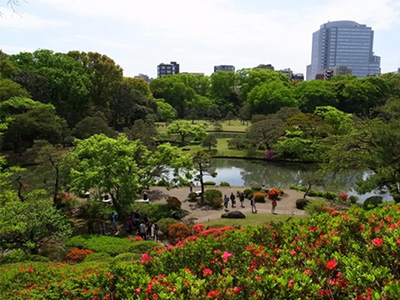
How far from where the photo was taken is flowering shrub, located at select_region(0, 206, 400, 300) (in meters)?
3.33

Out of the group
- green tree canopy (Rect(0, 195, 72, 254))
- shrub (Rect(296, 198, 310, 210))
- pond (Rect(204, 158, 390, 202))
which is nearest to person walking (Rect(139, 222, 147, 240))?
green tree canopy (Rect(0, 195, 72, 254))

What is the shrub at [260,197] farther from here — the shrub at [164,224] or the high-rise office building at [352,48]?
the high-rise office building at [352,48]

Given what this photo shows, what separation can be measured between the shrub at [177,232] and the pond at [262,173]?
1128 cm

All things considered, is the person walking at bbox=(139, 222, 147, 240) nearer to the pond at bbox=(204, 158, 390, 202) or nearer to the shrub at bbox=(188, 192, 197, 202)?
the shrub at bbox=(188, 192, 197, 202)

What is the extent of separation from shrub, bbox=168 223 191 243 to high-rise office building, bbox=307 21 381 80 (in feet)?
554

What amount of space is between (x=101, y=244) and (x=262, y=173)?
1862 centimetres

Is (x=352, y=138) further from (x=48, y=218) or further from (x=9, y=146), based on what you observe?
(x=9, y=146)

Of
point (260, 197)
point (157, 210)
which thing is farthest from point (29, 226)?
point (260, 197)

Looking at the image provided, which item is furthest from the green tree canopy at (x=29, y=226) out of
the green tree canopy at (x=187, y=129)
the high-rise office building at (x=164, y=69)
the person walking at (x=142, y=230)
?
the high-rise office building at (x=164, y=69)

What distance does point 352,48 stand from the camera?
165125 millimetres

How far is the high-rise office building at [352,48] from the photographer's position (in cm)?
16588

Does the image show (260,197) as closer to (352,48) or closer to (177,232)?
(177,232)

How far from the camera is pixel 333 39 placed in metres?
169

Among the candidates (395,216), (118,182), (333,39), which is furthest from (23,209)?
(333,39)
